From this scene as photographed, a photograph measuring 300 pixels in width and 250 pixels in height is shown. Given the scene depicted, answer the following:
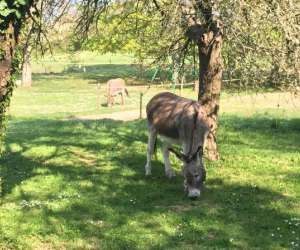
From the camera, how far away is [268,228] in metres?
11.0

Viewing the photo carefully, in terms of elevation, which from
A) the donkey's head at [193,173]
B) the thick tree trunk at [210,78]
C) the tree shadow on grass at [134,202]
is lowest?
the tree shadow on grass at [134,202]

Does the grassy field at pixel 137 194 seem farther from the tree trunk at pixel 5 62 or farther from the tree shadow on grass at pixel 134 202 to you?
the tree trunk at pixel 5 62

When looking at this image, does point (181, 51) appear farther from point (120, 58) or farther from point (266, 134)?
point (120, 58)

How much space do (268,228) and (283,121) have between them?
14.6 meters

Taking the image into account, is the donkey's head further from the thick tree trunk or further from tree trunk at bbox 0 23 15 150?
tree trunk at bbox 0 23 15 150

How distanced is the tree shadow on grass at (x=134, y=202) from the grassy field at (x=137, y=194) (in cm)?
2

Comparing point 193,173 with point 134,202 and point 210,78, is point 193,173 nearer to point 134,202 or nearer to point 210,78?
point 134,202

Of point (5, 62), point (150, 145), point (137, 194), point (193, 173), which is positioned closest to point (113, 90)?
point (150, 145)

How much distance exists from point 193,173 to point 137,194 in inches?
58.2

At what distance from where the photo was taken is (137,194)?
13422 millimetres

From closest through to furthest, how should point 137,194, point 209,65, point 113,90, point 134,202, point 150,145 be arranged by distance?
point 134,202 < point 137,194 < point 150,145 < point 209,65 < point 113,90

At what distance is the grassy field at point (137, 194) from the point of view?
34.2ft

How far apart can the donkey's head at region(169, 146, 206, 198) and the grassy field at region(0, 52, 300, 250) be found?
266mm

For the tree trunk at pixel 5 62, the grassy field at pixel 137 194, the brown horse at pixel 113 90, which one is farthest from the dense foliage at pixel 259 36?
the brown horse at pixel 113 90
